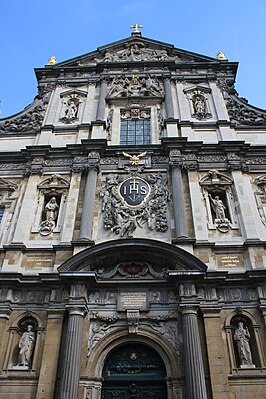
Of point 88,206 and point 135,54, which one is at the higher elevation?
point 135,54

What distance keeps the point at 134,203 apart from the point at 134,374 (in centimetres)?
548

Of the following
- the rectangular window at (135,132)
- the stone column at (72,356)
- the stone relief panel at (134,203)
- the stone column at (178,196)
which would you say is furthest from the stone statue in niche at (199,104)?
the stone column at (72,356)

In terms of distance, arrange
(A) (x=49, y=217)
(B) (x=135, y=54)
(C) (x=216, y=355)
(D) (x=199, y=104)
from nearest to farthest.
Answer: (C) (x=216, y=355), (A) (x=49, y=217), (D) (x=199, y=104), (B) (x=135, y=54)

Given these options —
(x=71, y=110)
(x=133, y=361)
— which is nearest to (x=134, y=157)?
(x=71, y=110)

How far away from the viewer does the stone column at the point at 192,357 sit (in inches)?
357

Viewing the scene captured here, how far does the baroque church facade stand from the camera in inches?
394

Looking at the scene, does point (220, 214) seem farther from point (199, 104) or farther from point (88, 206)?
point (199, 104)

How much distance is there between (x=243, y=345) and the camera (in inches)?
400

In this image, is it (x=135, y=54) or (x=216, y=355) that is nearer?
(x=216, y=355)

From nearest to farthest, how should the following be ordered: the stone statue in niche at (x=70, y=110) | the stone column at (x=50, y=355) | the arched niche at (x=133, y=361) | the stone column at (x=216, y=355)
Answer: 1. the stone column at (x=216, y=355)
2. the stone column at (x=50, y=355)
3. the arched niche at (x=133, y=361)
4. the stone statue in niche at (x=70, y=110)

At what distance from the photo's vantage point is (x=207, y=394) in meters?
9.41

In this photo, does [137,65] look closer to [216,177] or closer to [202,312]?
[216,177]

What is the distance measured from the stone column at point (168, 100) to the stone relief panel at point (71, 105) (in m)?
3.79

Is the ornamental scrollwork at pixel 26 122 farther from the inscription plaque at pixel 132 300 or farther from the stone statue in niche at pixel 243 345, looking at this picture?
the stone statue in niche at pixel 243 345
